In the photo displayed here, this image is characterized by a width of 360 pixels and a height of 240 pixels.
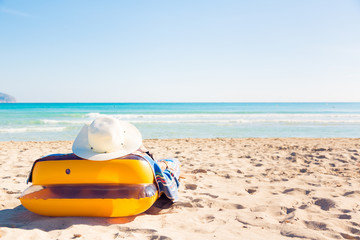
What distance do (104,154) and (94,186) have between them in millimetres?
361

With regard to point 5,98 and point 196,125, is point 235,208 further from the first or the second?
point 5,98

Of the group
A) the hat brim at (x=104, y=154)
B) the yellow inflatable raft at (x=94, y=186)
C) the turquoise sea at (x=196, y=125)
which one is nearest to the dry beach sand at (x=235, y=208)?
the yellow inflatable raft at (x=94, y=186)

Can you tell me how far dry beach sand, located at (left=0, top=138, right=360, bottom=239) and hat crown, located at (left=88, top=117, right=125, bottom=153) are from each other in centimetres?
79

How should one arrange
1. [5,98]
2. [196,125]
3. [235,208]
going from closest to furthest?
1. [235,208]
2. [196,125]
3. [5,98]

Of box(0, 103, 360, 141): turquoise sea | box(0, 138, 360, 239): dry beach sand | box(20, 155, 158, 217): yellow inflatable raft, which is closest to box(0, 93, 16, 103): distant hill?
box(0, 103, 360, 141): turquoise sea

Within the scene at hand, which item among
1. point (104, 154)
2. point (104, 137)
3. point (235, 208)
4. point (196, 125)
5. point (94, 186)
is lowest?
point (196, 125)

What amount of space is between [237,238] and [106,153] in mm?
1560

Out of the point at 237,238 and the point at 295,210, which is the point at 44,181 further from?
the point at 295,210

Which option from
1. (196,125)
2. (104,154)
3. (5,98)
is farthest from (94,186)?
(5,98)

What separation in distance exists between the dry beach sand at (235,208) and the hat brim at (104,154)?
28.2 inches

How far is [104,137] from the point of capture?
299 cm

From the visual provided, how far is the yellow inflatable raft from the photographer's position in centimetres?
301

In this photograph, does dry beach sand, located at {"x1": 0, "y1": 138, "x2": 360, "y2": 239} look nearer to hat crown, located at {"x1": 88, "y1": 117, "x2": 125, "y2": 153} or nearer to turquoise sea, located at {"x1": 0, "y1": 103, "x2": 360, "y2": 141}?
hat crown, located at {"x1": 88, "y1": 117, "x2": 125, "y2": 153}

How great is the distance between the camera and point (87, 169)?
301 centimetres
